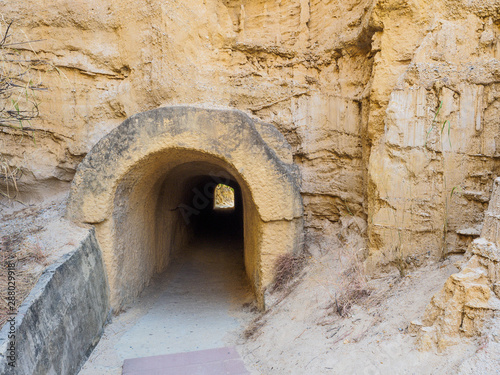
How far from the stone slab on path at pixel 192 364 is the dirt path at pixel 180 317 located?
0.15 m

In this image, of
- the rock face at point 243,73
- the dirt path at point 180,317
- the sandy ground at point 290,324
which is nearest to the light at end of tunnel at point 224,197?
the dirt path at point 180,317

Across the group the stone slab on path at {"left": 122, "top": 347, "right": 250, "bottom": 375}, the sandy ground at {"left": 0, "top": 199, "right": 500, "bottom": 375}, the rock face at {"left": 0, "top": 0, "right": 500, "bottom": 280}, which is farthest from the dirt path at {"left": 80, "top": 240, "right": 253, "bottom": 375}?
the rock face at {"left": 0, "top": 0, "right": 500, "bottom": 280}

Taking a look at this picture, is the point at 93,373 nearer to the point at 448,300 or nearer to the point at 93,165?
the point at 93,165

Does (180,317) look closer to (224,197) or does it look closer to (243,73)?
(243,73)

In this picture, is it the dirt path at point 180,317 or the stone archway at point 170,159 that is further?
the stone archway at point 170,159

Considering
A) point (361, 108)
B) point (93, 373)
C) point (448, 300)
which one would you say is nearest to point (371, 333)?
point (448, 300)

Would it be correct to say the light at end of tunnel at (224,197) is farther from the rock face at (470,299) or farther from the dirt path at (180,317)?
the rock face at (470,299)

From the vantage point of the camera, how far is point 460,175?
3.29 m

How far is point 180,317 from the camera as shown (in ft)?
15.0

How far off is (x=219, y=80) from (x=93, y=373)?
169 inches

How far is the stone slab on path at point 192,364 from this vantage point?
3.20 meters

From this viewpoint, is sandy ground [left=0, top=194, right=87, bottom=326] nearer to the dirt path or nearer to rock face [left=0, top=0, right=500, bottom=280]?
rock face [left=0, top=0, right=500, bottom=280]

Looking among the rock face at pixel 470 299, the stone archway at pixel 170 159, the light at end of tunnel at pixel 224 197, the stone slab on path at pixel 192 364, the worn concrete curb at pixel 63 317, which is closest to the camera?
the rock face at pixel 470 299

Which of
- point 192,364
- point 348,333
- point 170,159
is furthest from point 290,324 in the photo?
point 170,159
